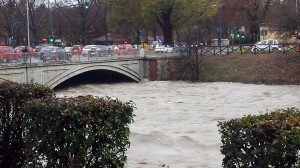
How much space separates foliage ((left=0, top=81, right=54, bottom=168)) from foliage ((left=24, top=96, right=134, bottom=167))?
49.0 inches

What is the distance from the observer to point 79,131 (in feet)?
25.4

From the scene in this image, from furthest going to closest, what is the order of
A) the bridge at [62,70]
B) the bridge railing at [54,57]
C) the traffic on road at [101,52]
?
the traffic on road at [101,52] → the bridge at [62,70] → the bridge railing at [54,57]

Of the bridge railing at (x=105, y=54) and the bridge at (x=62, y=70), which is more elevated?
the bridge railing at (x=105, y=54)

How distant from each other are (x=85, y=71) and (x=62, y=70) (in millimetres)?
3636

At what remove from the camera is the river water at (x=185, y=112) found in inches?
742

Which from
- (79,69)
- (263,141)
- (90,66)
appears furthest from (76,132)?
(90,66)

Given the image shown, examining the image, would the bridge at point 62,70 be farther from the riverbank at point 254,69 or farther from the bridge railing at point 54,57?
the riverbank at point 254,69

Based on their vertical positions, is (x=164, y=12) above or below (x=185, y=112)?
above

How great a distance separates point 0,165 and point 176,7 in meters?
54.4

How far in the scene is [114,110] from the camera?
26.1ft

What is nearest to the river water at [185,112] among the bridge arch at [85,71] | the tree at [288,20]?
the bridge arch at [85,71]

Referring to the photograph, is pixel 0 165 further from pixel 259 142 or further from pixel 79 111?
pixel 259 142

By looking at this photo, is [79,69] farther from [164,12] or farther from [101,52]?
[164,12]

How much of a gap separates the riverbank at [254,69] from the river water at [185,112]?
5.32ft
